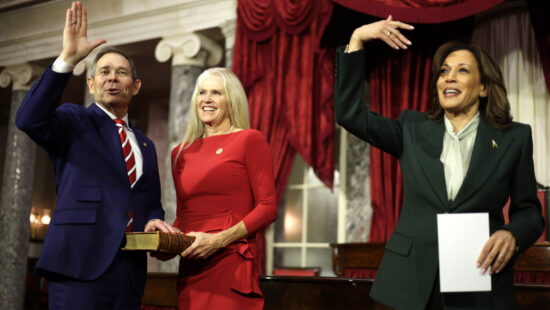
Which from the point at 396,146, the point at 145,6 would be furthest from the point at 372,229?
the point at 396,146

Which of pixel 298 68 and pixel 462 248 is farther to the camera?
pixel 298 68

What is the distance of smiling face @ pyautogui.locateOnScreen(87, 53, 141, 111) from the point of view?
2.06 meters

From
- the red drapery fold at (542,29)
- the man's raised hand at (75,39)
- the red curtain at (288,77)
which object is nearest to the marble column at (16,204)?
the red curtain at (288,77)

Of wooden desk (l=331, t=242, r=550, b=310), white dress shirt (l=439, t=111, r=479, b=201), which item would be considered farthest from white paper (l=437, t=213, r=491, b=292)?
wooden desk (l=331, t=242, r=550, b=310)

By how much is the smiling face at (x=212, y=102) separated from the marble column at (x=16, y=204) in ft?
18.5

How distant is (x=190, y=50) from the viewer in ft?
20.6

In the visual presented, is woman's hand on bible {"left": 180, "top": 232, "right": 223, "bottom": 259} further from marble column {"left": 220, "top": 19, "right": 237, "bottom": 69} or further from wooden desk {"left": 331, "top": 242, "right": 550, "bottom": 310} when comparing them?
marble column {"left": 220, "top": 19, "right": 237, "bottom": 69}

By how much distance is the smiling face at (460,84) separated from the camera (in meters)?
1.66

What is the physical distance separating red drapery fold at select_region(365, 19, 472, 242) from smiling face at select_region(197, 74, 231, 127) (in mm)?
3357

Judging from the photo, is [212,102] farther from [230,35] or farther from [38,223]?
[38,223]

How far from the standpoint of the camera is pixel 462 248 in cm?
145

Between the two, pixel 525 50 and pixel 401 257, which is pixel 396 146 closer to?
pixel 401 257

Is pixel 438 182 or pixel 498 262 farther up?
pixel 438 182

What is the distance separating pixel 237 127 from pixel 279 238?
4294mm
